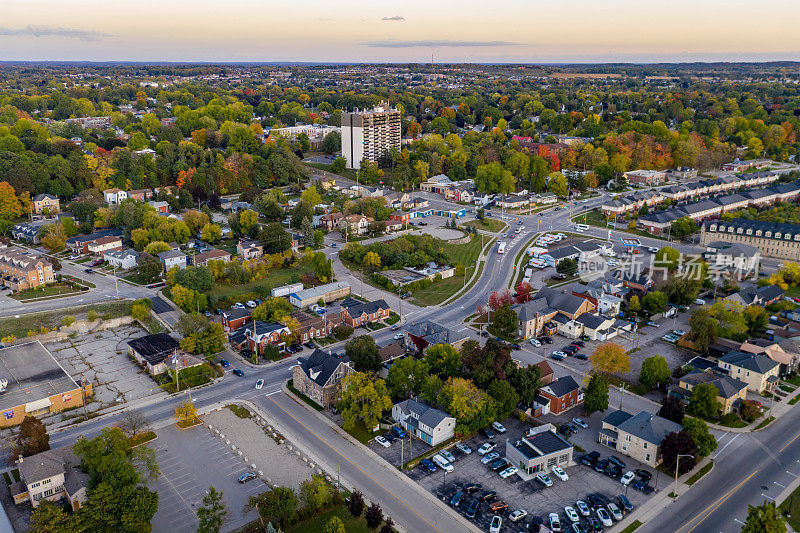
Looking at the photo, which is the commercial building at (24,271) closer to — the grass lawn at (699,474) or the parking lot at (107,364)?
the parking lot at (107,364)

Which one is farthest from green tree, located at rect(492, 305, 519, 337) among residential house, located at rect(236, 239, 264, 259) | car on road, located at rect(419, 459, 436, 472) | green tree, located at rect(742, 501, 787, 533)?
residential house, located at rect(236, 239, 264, 259)

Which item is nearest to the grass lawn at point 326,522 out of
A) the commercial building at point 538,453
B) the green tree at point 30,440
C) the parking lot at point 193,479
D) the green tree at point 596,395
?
the parking lot at point 193,479

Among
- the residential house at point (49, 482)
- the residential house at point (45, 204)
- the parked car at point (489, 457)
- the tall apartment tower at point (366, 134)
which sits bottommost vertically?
the parked car at point (489, 457)

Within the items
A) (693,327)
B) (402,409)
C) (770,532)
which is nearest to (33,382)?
(402,409)

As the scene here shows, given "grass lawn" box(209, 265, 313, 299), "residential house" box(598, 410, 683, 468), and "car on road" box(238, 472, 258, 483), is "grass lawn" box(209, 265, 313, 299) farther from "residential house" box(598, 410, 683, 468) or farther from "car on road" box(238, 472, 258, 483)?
"residential house" box(598, 410, 683, 468)

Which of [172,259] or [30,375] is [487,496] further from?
[172,259]

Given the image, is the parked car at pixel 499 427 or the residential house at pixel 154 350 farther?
the residential house at pixel 154 350

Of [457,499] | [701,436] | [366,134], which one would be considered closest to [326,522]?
[457,499]
